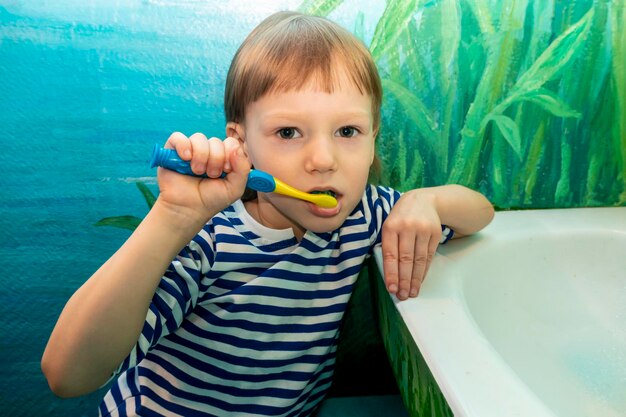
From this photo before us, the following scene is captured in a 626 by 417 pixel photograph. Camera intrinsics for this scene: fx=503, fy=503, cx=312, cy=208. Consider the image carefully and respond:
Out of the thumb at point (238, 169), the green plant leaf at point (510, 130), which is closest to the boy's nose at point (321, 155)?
the thumb at point (238, 169)

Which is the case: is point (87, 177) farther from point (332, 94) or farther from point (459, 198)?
point (459, 198)

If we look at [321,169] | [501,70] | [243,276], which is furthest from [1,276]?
[501,70]

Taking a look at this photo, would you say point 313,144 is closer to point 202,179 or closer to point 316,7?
point 202,179

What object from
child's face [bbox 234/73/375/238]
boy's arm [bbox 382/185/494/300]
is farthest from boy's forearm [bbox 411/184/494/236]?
child's face [bbox 234/73/375/238]

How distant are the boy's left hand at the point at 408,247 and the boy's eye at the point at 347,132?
12 centimetres

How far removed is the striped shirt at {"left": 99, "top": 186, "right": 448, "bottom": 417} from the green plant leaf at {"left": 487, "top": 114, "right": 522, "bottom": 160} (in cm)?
39

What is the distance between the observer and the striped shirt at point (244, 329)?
637 mm

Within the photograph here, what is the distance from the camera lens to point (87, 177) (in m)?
0.83

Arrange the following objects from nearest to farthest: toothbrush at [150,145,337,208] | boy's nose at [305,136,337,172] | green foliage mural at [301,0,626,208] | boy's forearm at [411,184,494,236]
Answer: toothbrush at [150,145,337,208], boy's nose at [305,136,337,172], boy's forearm at [411,184,494,236], green foliage mural at [301,0,626,208]

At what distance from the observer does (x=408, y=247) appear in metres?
0.63

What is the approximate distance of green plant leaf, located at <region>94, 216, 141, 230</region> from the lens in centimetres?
86

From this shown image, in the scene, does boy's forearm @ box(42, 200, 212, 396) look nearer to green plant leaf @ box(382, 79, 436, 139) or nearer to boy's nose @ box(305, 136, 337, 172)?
boy's nose @ box(305, 136, 337, 172)

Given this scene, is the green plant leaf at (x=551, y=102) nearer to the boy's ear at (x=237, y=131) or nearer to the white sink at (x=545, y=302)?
the white sink at (x=545, y=302)

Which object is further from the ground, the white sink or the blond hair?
the blond hair
